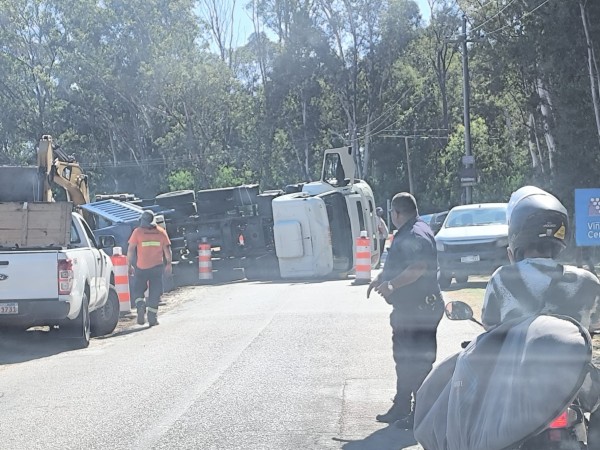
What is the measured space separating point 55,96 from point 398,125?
2107 centimetres

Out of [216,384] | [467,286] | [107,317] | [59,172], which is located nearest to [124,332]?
[107,317]

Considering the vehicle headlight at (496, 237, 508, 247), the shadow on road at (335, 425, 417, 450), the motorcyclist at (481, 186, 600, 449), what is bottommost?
the shadow on road at (335, 425, 417, 450)

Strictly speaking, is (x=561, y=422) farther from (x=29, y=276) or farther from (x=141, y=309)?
(x=141, y=309)

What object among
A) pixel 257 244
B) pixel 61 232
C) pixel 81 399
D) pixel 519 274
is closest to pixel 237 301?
pixel 61 232

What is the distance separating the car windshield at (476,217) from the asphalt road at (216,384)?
6061 millimetres

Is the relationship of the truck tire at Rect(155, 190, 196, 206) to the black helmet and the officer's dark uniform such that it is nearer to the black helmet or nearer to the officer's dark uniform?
the officer's dark uniform

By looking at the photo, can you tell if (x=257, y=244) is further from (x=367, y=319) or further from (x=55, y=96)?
(x=55, y=96)

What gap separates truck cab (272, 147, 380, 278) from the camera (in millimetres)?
24078

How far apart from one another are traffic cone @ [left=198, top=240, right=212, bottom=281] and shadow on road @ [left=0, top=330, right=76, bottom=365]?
9.73 meters

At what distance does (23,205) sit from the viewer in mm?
13000

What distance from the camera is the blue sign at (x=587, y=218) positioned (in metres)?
15.4

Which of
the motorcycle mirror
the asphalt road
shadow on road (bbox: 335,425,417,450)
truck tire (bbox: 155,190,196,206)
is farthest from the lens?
truck tire (bbox: 155,190,196,206)

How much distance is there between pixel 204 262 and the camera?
971 inches

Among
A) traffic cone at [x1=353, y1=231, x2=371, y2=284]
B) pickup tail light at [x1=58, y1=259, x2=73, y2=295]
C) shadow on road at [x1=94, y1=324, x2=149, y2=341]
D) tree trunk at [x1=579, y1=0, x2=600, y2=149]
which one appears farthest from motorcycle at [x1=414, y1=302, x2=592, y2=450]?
tree trunk at [x1=579, y1=0, x2=600, y2=149]
